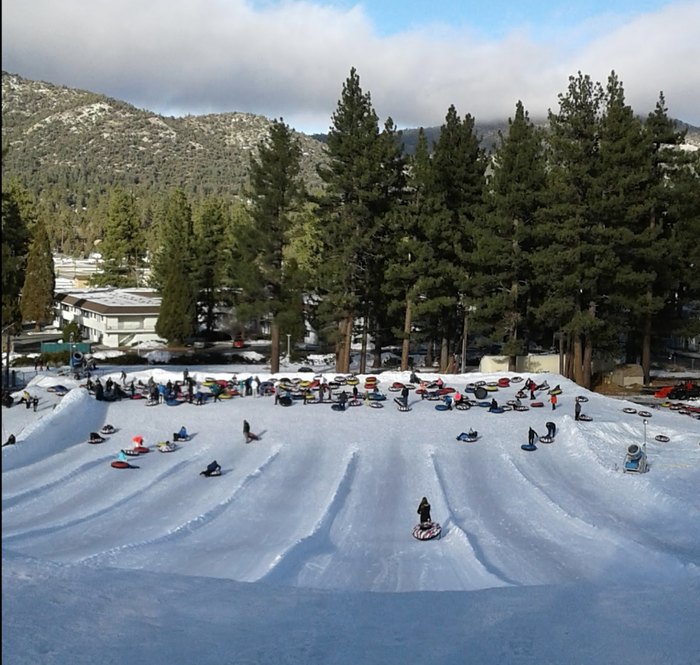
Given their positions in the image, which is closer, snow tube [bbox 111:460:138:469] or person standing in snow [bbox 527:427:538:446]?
snow tube [bbox 111:460:138:469]

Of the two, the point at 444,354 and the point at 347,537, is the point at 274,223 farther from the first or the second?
the point at 347,537

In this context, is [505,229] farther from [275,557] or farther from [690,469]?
[275,557]

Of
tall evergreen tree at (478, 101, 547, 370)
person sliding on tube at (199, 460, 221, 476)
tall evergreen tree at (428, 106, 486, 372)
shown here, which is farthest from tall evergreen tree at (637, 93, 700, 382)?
person sliding on tube at (199, 460, 221, 476)

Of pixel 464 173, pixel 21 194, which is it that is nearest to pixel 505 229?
pixel 464 173

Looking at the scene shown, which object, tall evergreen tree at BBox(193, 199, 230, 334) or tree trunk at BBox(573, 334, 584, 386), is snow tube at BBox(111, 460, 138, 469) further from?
tall evergreen tree at BBox(193, 199, 230, 334)

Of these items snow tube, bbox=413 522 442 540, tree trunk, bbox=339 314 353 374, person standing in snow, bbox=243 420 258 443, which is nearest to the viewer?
snow tube, bbox=413 522 442 540

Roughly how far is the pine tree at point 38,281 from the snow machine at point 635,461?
5763 centimetres

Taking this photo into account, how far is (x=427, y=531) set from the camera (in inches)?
862

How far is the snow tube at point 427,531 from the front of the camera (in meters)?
21.8

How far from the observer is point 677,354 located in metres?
63.5

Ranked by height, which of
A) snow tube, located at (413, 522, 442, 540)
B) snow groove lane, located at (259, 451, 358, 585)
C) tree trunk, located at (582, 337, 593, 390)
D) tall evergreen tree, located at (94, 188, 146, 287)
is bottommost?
snow groove lane, located at (259, 451, 358, 585)

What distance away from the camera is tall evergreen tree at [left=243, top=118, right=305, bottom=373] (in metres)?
43.8

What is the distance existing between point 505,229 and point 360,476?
22.0 m

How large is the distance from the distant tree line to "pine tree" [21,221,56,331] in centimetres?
2745
